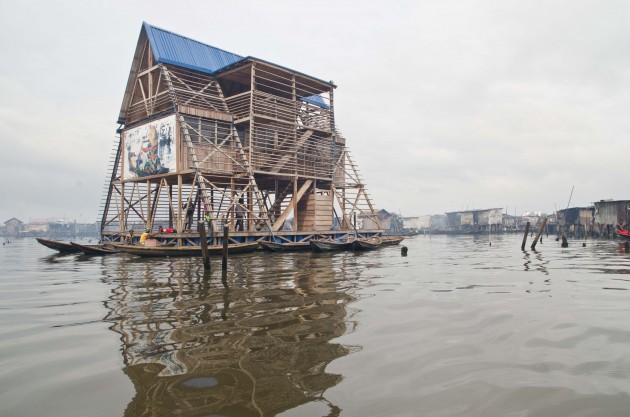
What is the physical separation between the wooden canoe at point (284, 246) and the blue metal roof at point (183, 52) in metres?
14.1

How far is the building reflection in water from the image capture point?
13.0 ft

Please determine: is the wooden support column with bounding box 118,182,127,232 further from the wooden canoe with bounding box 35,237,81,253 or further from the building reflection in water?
the building reflection in water

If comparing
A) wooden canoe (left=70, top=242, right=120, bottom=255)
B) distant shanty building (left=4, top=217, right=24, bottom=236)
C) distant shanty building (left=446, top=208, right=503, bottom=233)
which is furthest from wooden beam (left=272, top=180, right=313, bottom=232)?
distant shanty building (left=4, top=217, right=24, bottom=236)

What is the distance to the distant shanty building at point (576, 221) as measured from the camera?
5616 centimetres

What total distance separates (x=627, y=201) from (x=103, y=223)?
174 feet

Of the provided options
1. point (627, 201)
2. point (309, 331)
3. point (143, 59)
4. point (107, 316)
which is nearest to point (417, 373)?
point (309, 331)

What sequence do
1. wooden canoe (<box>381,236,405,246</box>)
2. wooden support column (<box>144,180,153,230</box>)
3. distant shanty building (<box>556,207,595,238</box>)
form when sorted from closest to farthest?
wooden support column (<box>144,180,153,230</box>), wooden canoe (<box>381,236,405,246</box>), distant shanty building (<box>556,207,595,238</box>)

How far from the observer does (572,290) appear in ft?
34.5

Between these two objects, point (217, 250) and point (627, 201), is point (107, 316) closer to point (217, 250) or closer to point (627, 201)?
point (217, 250)

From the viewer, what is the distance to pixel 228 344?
5777mm

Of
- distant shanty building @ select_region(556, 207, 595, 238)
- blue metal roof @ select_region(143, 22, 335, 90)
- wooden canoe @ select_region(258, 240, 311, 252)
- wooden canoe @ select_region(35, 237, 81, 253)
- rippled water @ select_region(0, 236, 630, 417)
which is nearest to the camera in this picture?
rippled water @ select_region(0, 236, 630, 417)

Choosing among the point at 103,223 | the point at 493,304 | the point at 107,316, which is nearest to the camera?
the point at 107,316

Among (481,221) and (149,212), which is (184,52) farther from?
(481,221)

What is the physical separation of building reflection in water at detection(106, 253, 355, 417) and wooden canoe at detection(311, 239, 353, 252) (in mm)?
13665
